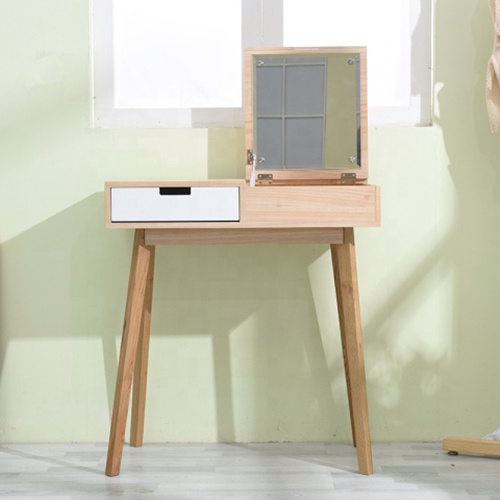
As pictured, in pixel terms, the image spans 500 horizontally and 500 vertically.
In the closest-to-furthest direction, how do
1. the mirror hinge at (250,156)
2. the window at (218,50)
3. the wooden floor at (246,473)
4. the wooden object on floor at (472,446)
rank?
1. the wooden floor at (246,473)
2. the wooden object on floor at (472,446)
3. the mirror hinge at (250,156)
4. the window at (218,50)

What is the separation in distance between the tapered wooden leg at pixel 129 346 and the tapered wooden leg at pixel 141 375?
23cm

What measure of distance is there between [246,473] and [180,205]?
2.53ft

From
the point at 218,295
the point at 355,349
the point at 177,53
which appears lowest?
the point at 355,349

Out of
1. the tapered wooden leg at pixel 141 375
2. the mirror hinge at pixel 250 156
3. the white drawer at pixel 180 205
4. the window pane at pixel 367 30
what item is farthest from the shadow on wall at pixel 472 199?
the tapered wooden leg at pixel 141 375

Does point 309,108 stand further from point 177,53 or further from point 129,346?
point 129,346

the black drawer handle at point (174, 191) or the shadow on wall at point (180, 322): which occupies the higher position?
the black drawer handle at point (174, 191)

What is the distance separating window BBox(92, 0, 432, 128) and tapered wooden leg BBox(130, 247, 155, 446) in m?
0.53

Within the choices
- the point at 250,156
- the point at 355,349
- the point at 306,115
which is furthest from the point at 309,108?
the point at 355,349

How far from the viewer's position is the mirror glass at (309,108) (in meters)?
2.42

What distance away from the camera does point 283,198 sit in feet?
6.81

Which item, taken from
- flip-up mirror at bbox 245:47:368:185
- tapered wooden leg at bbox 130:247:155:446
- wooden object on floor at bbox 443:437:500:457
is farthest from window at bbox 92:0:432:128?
wooden object on floor at bbox 443:437:500:457

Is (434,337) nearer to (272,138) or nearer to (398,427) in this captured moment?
(398,427)

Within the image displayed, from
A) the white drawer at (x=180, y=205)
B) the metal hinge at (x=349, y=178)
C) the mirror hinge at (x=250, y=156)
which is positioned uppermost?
the mirror hinge at (x=250, y=156)

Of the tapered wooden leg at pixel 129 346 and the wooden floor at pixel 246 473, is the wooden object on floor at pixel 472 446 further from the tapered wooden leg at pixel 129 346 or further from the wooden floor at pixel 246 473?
the tapered wooden leg at pixel 129 346
